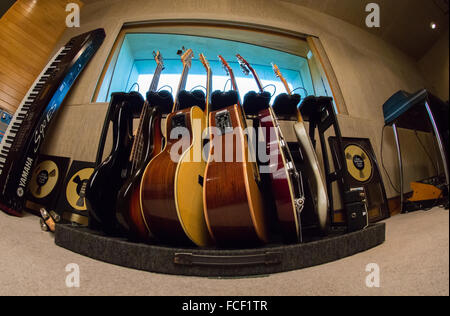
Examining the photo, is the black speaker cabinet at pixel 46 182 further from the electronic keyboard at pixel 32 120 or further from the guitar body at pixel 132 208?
the guitar body at pixel 132 208

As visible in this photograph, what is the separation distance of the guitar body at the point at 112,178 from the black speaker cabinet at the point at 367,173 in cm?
100

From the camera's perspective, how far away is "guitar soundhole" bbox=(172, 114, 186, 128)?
1.87 feet

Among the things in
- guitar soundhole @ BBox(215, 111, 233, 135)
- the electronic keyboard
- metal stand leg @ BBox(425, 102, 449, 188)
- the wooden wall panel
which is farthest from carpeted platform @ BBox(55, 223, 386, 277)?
the wooden wall panel

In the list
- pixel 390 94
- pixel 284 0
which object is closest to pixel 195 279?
pixel 390 94

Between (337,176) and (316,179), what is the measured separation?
7.2 inches

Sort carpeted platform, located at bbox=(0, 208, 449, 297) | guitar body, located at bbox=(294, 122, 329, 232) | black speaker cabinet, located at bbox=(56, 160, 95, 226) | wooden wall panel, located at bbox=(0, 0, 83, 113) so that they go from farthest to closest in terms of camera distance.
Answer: wooden wall panel, located at bbox=(0, 0, 83, 113), black speaker cabinet, located at bbox=(56, 160, 95, 226), guitar body, located at bbox=(294, 122, 329, 232), carpeted platform, located at bbox=(0, 208, 449, 297)

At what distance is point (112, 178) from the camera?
0.56 m

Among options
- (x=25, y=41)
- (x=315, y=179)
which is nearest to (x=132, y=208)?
(x=315, y=179)

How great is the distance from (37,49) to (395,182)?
2198 mm

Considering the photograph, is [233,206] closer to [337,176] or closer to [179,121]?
[179,121]

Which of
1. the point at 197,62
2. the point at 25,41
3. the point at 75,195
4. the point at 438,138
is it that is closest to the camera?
the point at 438,138

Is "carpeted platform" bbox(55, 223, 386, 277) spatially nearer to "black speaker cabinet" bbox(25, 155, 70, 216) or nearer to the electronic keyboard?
"black speaker cabinet" bbox(25, 155, 70, 216)

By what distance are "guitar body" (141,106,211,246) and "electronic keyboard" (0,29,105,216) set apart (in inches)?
31.0
